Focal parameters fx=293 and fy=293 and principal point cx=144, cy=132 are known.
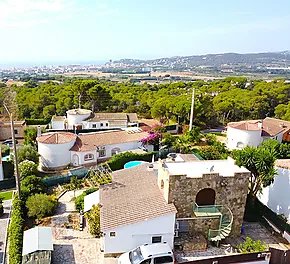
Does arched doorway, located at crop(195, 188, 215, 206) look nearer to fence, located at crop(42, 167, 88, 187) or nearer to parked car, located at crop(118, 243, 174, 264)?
parked car, located at crop(118, 243, 174, 264)

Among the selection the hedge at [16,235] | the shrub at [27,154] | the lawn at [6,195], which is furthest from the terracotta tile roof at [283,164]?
the shrub at [27,154]

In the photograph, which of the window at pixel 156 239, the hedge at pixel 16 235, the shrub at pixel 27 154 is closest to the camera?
the hedge at pixel 16 235

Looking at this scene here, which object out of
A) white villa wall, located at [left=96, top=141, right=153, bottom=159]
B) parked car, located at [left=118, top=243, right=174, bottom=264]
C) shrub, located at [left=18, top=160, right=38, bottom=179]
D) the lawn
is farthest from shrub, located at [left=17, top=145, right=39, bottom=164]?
parked car, located at [left=118, top=243, right=174, bottom=264]

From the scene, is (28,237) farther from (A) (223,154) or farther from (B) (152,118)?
(B) (152,118)

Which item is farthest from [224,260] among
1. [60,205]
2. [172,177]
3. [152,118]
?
[152,118]

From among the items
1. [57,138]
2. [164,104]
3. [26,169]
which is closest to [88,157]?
[57,138]

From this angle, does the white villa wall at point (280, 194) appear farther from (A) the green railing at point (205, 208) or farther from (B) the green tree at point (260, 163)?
(A) the green railing at point (205, 208)
